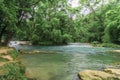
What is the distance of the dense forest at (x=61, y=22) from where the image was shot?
95.4 ft

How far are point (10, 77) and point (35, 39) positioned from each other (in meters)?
42.2

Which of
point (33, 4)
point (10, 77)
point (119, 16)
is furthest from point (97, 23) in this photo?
point (10, 77)

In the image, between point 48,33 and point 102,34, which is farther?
point 102,34

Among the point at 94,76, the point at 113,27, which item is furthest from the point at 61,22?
the point at 94,76

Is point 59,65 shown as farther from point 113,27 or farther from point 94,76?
point 113,27

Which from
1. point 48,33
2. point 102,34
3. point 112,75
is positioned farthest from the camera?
point 102,34

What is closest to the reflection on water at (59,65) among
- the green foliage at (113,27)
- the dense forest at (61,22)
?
the dense forest at (61,22)

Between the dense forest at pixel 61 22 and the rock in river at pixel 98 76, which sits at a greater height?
the dense forest at pixel 61 22

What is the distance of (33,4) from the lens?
2886 cm

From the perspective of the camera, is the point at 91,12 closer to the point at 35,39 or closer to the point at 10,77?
the point at 35,39

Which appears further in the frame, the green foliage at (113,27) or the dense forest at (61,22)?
the green foliage at (113,27)

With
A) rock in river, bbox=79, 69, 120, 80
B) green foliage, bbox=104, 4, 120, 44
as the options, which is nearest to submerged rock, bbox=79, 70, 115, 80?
rock in river, bbox=79, 69, 120, 80

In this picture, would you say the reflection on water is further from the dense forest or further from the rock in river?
the dense forest

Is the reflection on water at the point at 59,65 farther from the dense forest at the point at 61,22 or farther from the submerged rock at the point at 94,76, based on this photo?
the dense forest at the point at 61,22
